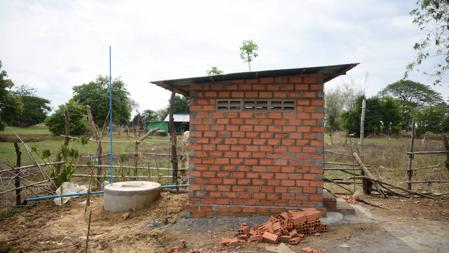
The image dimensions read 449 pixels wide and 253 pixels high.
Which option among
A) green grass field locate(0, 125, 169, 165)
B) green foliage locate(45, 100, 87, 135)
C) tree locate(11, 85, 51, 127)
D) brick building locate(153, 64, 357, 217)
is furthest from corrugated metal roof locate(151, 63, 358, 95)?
tree locate(11, 85, 51, 127)

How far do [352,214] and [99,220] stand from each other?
442cm

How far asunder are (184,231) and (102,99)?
126 feet

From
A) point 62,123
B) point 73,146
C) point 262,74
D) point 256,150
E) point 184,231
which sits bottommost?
point 184,231

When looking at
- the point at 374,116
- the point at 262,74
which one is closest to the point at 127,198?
the point at 262,74

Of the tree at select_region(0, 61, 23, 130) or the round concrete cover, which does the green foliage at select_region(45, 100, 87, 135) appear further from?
the round concrete cover

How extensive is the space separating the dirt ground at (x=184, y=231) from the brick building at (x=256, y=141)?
40 centimetres

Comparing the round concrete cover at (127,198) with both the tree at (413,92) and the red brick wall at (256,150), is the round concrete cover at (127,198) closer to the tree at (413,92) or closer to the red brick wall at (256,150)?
the red brick wall at (256,150)

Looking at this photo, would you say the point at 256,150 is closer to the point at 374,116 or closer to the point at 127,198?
the point at 127,198

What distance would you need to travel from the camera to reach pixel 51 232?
206 inches

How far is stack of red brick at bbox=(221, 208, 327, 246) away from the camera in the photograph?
4121 mm

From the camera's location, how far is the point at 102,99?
3981 centimetres

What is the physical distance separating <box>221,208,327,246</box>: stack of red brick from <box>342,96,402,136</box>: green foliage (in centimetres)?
2963

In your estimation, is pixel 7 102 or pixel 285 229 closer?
pixel 285 229

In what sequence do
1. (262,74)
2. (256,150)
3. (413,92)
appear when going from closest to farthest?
(262,74) → (256,150) → (413,92)
